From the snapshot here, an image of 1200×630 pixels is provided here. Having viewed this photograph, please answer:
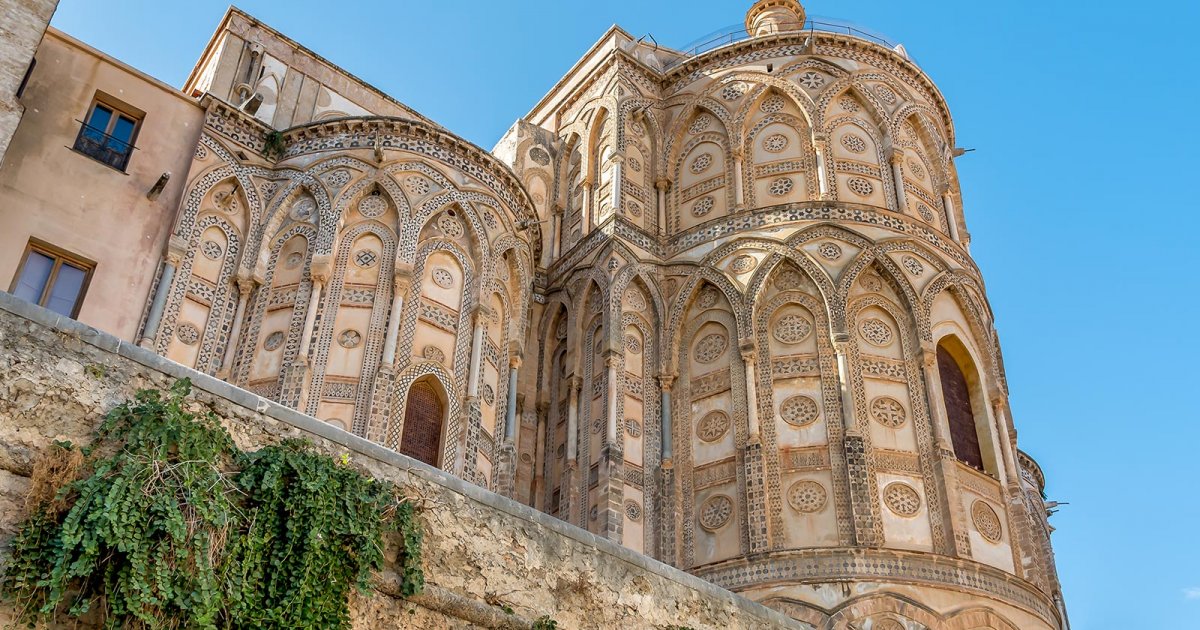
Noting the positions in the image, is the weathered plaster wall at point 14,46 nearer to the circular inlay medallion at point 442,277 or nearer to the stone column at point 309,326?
the stone column at point 309,326

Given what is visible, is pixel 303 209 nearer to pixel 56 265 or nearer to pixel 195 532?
pixel 56 265

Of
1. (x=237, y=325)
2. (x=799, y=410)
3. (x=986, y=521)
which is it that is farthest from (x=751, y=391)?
(x=237, y=325)

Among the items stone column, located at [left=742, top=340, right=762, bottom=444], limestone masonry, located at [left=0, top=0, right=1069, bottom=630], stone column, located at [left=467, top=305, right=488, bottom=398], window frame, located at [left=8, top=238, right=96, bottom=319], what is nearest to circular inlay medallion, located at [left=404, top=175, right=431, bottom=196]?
limestone masonry, located at [left=0, top=0, right=1069, bottom=630]

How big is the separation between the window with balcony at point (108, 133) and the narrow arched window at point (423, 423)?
4.78 m

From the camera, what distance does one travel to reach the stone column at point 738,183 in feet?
60.8

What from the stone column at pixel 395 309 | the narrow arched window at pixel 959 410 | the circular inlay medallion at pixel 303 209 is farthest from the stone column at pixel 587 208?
the narrow arched window at pixel 959 410

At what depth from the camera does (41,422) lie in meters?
5.64

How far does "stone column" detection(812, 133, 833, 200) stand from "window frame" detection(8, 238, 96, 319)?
1121cm

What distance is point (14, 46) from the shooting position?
36.3 ft

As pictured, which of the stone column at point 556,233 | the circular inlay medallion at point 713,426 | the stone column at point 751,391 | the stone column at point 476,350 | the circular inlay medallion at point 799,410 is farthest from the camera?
the stone column at point 556,233

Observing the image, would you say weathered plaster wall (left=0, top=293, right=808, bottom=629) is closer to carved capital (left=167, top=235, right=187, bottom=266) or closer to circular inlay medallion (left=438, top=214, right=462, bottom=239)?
carved capital (left=167, top=235, right=187, bottom=266)

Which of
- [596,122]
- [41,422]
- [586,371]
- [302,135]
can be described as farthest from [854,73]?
[41,422]

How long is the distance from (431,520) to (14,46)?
7.60 metres

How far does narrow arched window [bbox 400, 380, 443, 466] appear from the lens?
14.5 meters
